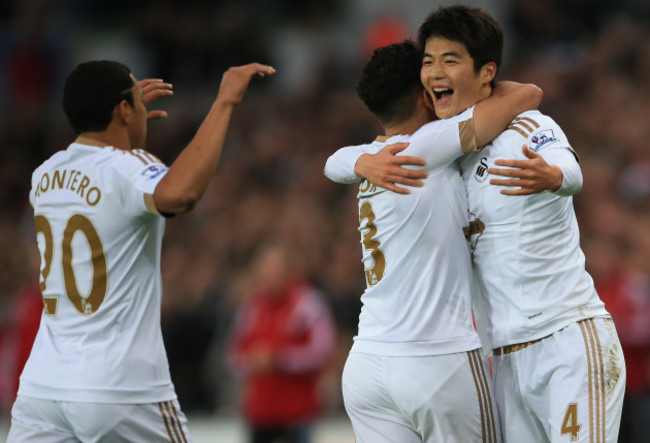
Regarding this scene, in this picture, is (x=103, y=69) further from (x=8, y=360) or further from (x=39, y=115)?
(x=39, y=115)

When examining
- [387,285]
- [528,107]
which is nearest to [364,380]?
[387,285]

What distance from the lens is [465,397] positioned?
401 cm

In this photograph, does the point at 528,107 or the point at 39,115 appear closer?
the point at 528,107

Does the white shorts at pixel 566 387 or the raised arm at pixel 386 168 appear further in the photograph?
the raised arm at pixel 386 168

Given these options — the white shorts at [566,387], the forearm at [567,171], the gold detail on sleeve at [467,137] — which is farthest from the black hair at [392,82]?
the white shorts at [566,387]

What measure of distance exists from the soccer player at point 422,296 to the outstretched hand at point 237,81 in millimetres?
449

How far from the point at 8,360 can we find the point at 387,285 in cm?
763

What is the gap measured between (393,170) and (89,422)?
1549 mm

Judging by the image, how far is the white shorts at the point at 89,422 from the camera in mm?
4125

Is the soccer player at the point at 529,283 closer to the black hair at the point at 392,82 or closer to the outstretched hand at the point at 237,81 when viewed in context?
the black hair at the point at 392,82

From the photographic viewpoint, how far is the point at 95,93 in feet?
14.5

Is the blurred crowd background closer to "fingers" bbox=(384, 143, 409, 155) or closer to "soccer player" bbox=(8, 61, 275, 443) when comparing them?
"soccer player" bbox=(8, 61, 275, 443)

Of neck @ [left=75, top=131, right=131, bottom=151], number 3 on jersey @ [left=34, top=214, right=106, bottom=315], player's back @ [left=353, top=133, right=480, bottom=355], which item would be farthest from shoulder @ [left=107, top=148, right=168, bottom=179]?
player's back @ [left=353, top=133, right=480, bottom=355]

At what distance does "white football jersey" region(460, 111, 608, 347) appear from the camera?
4.10 meters
